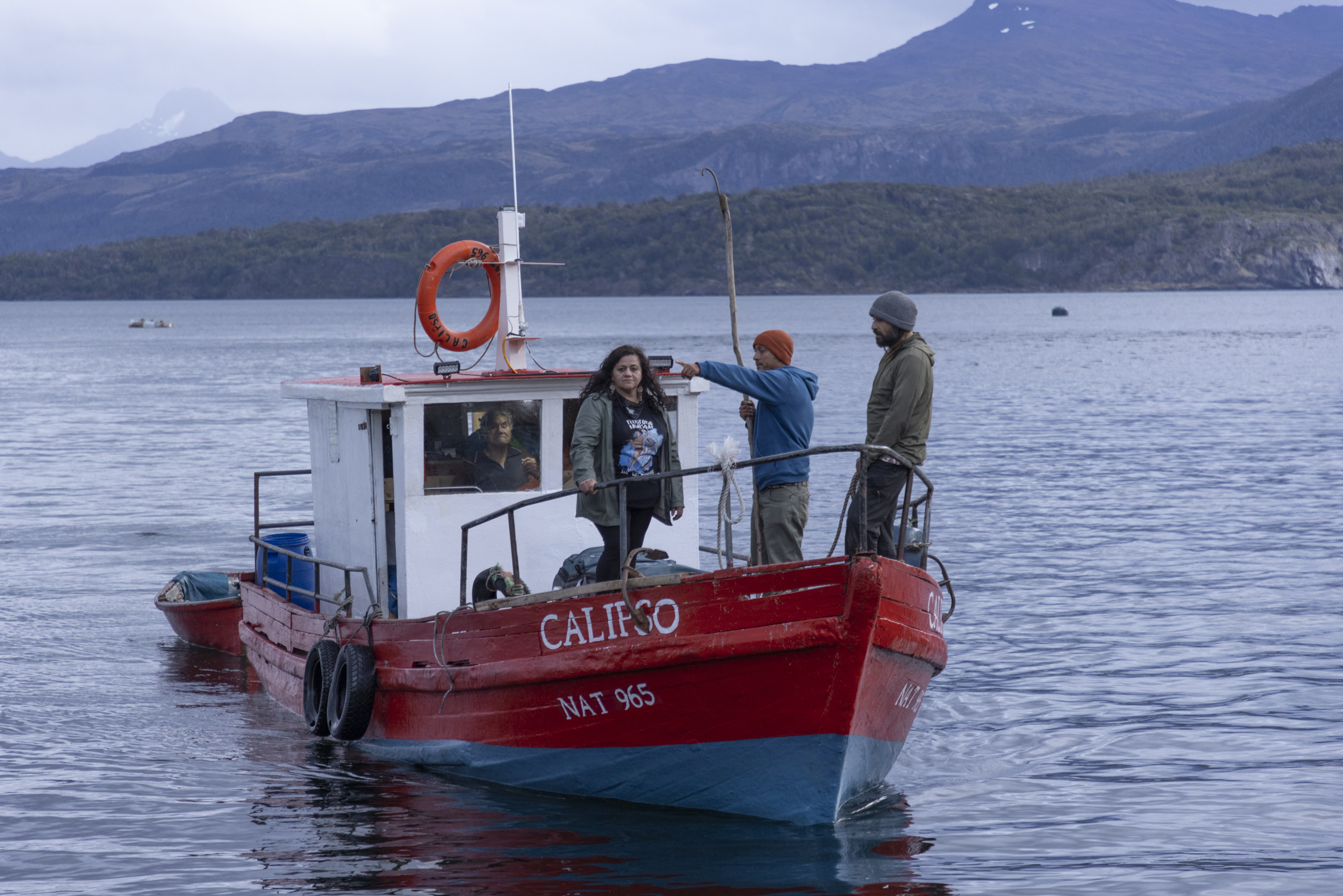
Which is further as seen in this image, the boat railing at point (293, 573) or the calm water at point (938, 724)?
the boat railing at point (293, 573)

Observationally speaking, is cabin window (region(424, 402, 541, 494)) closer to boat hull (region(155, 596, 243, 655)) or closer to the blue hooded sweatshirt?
the blue hooded sweatshirt

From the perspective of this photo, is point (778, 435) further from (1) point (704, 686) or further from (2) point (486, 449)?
(2) point (486, 449)

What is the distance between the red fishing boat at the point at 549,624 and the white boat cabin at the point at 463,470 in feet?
0.05

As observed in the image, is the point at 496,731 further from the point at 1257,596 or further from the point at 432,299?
the point at 1257,596

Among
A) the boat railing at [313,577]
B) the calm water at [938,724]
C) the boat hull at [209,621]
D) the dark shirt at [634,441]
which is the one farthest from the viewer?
the boat hull at [209,621]

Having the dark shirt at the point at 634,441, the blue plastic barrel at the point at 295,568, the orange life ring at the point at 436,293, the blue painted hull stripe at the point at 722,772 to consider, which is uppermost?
the orange life ring at the point at 436,293

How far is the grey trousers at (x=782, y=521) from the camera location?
880cm

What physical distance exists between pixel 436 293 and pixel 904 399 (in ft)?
13.1

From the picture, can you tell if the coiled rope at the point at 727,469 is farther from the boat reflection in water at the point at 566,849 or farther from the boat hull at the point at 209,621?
the boat hull at the point at 209,621

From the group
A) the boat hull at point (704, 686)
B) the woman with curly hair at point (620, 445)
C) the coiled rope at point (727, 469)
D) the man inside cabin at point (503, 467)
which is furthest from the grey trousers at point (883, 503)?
the man inside cabin at point (503, 467)

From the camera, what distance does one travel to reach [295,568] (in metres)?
12.2

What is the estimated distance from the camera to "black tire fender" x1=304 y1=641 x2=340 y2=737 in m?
10.3

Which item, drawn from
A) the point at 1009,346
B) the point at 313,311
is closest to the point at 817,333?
the point at 1009,346

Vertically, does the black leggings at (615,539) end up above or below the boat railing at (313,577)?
above
